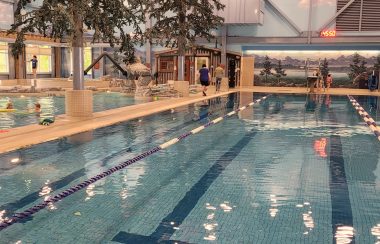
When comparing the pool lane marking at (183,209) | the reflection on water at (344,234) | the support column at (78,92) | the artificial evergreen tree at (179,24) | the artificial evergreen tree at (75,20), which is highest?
the artificial evergreen tree at (179,24)

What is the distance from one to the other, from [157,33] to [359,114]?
10607mm

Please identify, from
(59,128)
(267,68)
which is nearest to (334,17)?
(267,68)

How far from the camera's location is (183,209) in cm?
466

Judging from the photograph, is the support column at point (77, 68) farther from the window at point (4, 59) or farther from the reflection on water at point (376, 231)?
the window at point (4, 59)

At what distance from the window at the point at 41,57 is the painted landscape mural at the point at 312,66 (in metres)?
16.7

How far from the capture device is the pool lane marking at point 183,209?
12.5 feet

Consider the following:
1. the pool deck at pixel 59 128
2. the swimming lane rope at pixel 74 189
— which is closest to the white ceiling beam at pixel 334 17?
the pool deck at pixel 59 128

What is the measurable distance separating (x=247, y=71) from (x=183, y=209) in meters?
29.4

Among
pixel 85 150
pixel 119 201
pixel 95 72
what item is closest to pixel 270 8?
pixel 95 72

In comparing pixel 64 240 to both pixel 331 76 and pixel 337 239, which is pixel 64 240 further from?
pixel 331 76

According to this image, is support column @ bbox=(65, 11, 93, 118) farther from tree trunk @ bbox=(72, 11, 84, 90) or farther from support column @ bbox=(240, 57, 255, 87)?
support column @ bbox=(240, 57, 255, 87)

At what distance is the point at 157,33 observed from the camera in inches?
822

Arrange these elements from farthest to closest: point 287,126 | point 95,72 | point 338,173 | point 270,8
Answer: point 95,72, point 270,8, point 287,126, point 338,173

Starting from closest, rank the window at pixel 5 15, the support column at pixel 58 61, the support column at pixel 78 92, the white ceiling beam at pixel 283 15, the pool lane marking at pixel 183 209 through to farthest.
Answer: the pool lane marking at pixel 183 209
the support column at pixel 78 92
the window at pixel 5 15
the white ceiling beam at pixel 283 15
the support column at pixel 58 61
